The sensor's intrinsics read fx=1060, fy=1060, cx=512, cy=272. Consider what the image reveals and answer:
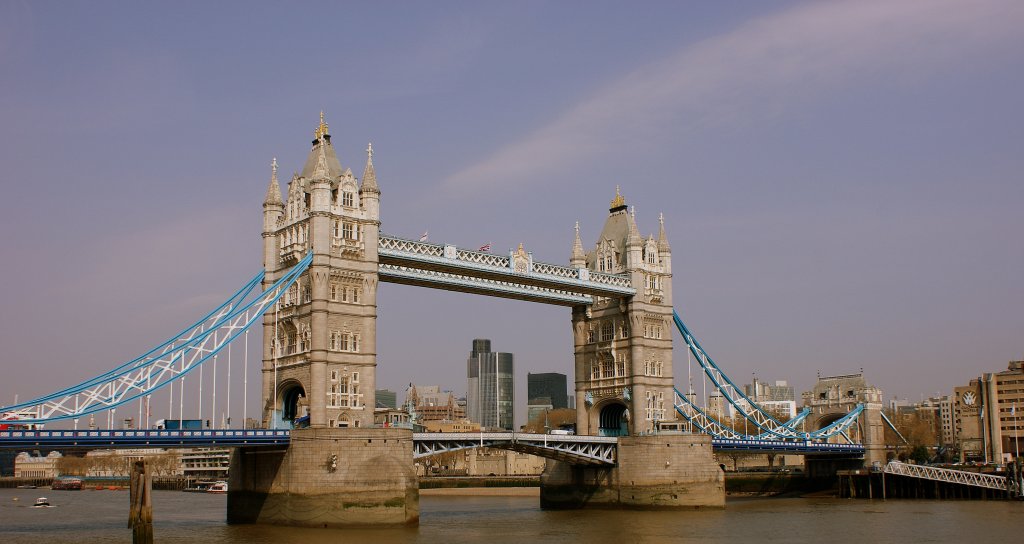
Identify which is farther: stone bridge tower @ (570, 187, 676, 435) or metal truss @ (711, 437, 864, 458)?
metal truss @ (711, 437, 864, 458)

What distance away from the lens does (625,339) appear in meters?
78.2

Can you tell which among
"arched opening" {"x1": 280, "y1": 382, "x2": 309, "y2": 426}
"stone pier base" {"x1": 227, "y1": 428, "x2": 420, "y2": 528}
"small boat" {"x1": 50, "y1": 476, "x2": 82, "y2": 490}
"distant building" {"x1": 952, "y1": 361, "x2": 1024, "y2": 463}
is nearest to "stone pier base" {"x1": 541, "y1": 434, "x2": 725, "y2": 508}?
"stone pier base" {"x1": 227, "y1": 428, "x2": 420, "y2": 528}

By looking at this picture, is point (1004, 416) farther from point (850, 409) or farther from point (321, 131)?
point (321, 131)

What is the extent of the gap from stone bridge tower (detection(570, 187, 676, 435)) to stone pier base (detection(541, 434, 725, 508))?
2134mm

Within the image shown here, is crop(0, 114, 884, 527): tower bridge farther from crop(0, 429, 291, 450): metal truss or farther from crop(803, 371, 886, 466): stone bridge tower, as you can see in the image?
crop(803, 371, 886, 466): stone bridge tower

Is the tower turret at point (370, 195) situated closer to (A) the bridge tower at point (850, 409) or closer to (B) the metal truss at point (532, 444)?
(B) the metal truss at point (532, 444)

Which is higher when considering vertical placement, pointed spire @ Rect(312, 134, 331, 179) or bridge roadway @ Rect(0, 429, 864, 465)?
pointed spire @ Rect(312, 134, 331, 179)

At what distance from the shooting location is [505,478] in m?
127

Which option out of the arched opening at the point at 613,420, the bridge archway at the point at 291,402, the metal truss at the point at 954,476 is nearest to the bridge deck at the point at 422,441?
the bridge archway at the point at 291,402

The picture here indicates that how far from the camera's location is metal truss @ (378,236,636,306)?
64750 millimetres

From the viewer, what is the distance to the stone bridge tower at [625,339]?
77.4 metres

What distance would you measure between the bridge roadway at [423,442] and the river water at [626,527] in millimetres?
4363

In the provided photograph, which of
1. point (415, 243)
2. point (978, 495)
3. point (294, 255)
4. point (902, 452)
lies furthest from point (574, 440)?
point (902, 452)

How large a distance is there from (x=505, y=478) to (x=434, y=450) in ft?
214
